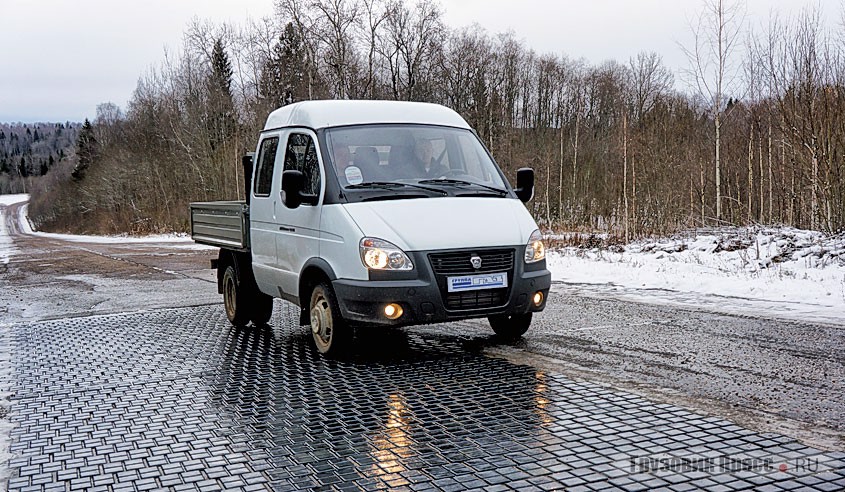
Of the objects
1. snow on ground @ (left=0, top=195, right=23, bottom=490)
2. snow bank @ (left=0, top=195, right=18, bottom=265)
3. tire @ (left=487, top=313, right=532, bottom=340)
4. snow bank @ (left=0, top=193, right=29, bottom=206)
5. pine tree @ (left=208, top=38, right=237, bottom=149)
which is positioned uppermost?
pine tree @ (left=208, top=38, right=237, bottom=149)

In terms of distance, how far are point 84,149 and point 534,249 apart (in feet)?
300

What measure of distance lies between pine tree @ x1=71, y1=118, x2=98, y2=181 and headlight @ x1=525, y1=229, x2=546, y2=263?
8872cm

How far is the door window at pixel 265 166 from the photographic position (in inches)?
335

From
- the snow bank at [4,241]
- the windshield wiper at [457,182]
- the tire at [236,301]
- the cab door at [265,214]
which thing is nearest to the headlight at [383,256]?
the windshield wiper at [457,182]

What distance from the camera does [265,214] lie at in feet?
27.9

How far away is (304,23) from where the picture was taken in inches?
1933

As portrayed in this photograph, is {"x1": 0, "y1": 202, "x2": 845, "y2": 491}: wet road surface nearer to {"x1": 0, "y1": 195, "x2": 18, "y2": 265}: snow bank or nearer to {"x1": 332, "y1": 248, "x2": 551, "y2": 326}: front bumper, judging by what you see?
{"x1": 332, "y1": 248, "x2": 551, "y2": 326}: front bumper

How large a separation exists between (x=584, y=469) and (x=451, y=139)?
15.2 feet

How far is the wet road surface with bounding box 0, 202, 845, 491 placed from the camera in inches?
161

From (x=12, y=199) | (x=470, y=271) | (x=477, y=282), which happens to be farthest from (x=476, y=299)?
(x=12, y=199)

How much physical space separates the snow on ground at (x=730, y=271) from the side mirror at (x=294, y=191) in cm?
556

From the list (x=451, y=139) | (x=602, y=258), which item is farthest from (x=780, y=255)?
(x=451, y=139)

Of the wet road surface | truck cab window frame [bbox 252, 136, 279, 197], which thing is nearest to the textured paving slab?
the wet road surface

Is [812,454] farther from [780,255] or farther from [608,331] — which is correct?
[780,255]
